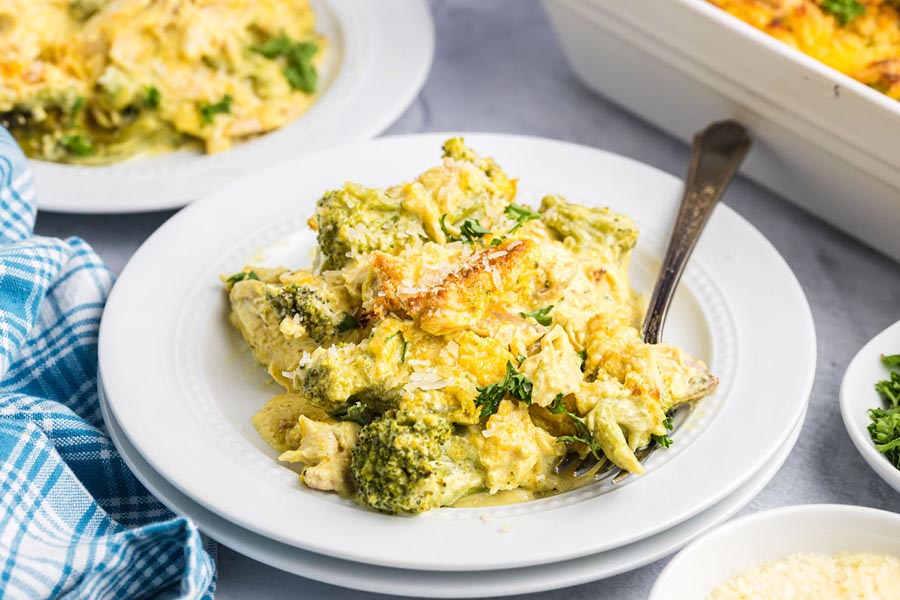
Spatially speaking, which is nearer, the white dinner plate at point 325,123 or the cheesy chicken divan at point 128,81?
the white dinner plate at point 325,123

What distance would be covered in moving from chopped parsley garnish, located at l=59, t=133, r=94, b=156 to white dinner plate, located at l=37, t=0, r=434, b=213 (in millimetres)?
111

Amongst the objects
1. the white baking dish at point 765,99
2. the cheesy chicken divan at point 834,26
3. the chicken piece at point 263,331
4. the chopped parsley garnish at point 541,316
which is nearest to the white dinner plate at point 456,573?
the chicken piece at point 263,331

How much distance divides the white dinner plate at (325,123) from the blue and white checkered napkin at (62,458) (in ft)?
1.28

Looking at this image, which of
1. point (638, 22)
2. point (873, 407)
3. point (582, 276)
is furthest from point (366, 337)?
point (638, 22)

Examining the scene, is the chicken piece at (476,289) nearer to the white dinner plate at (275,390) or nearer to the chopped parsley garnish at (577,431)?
the chopped parsley garnish at (577,431)

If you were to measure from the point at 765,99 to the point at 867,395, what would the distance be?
3.97ft

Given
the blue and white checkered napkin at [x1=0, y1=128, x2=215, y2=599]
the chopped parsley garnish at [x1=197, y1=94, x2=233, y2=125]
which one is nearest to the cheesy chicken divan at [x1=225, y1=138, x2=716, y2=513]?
the blue and white checkered napkin at [x1=0, y1=128, x2=215, y2=599]

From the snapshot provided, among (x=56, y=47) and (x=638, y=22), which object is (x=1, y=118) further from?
(x=638, y=22)

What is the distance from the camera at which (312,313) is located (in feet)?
9.52

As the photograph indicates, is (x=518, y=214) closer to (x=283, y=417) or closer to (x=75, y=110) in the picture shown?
(x=283, y=417)

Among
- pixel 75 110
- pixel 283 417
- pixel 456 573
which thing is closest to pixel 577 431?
pixel 456 573

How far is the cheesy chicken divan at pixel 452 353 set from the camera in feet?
8.75

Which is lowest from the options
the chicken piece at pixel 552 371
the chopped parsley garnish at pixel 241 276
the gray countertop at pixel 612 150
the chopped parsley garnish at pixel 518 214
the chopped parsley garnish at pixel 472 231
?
the gray countertop at pixel 612 150

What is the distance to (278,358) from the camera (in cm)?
309
